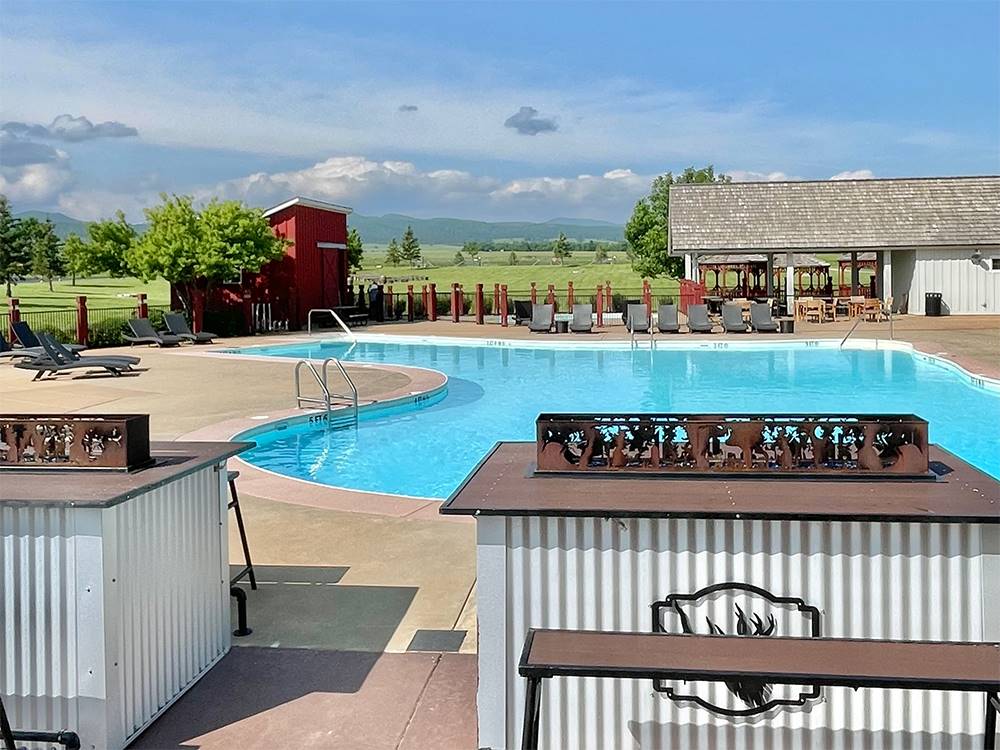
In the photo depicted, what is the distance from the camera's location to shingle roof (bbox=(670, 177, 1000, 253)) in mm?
30531

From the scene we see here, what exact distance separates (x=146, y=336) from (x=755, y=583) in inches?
896

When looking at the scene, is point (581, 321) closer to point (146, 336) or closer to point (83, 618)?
point (146, 336)

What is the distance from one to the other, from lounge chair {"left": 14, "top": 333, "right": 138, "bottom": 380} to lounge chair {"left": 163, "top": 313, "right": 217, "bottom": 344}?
692 cm

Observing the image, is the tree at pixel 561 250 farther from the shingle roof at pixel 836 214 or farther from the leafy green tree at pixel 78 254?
the leafy green tree at pixel 78 254

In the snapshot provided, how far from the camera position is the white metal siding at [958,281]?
98.3ft

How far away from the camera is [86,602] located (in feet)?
11.0

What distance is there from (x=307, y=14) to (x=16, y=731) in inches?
242

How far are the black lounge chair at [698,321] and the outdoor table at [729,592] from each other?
21.8m

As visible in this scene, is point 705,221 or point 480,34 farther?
point 705,221

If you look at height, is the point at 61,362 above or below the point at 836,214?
below

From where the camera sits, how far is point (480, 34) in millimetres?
7008

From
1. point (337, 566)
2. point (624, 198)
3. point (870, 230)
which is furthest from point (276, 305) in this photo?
point (624, 198)

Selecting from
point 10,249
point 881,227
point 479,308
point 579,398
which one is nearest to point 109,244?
point 479,308

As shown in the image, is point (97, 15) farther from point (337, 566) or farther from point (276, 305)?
point (276, 305)
